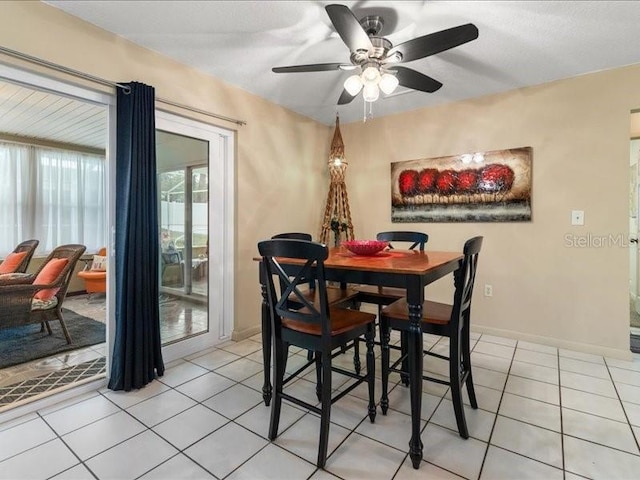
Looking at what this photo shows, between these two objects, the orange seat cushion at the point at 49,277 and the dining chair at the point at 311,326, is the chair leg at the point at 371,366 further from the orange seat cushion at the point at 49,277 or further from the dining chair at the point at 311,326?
the orange seat cushion at the point at 49,277

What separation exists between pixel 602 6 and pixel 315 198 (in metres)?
2.95

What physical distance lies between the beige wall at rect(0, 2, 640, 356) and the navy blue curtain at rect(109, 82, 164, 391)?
31cm

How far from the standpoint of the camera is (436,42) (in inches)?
68.1

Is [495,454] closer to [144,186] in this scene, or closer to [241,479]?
[241,479]

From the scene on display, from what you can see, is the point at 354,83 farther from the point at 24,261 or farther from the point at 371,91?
the point at 24,261

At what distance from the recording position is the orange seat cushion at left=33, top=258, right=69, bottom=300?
9.78ft

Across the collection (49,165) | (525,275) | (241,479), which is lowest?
(241,479)

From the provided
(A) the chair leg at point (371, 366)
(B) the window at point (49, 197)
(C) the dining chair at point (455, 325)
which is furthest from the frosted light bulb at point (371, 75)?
(B) the window at point (49, 197)

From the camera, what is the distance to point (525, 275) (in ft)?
10.3

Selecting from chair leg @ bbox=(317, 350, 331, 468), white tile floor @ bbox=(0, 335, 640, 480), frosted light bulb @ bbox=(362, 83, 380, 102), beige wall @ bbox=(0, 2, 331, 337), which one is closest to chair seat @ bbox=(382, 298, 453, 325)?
chair leg @ bbox=(317, 350, 331, 468)

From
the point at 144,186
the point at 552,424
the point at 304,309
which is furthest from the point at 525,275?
the point at 144,186

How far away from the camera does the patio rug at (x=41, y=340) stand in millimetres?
2779

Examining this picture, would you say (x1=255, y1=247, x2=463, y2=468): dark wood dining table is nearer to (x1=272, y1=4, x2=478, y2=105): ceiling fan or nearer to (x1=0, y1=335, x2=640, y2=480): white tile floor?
(x1=0, y1=335, x2=640, y2=480): white tile floor

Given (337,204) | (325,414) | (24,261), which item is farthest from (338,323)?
(24,261)
